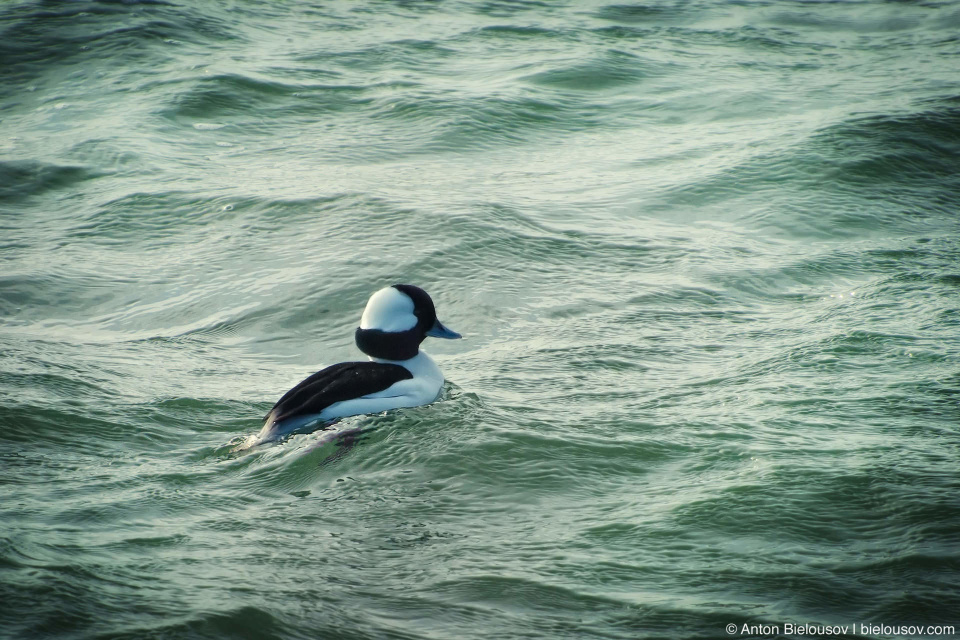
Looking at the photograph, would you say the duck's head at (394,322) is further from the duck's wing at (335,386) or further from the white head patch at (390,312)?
the duck's wing at (335,386)

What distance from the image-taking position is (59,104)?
11672mm

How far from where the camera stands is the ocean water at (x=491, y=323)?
12.3 ft

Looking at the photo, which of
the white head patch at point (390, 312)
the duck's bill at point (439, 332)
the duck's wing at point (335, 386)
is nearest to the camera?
the duck's wing at point (335, 386)

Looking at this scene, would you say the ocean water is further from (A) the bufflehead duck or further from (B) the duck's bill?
(B) the duck's bill

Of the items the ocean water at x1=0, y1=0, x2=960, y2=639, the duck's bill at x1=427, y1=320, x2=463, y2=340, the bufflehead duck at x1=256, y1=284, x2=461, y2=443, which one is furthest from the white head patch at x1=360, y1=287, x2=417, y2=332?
the ocean water at x1=0, y1=0, x2=960, y2=639

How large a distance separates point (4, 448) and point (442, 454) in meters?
2.16

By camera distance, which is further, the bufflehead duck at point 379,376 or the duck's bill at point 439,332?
the duck's bill at point 439,332

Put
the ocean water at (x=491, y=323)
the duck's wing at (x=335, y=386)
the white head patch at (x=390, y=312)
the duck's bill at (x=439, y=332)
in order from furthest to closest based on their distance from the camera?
the duck's bill at (x=439, y=332) → the white head patch at (x=390, y=312) → the duck's wing at (x=335, y=386) → the ocean water at (x=491, y=323)

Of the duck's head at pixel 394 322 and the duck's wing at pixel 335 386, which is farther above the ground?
the duck's head at pixel 394 322

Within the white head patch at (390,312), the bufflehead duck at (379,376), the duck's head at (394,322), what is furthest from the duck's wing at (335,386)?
the white head patch at (390,312)

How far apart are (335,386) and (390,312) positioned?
72cm

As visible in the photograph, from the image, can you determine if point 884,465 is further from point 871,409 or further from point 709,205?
point 709,205

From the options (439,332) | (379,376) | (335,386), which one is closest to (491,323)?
(439,332)

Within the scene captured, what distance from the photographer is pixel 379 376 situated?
17.9 feet
